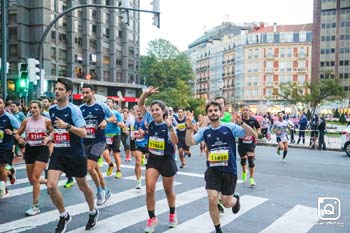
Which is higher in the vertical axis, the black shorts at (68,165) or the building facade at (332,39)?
the building facade at (332,39)

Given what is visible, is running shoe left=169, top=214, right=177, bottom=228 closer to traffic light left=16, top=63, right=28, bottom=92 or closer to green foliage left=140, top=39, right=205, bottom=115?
traffic light left=16, top=63, right=28, bottom=92

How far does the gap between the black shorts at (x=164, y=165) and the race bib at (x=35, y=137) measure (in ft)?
7.10

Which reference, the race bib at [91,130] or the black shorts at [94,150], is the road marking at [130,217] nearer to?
the black shorts at [94,150]

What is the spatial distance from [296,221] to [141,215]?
2.50 meters

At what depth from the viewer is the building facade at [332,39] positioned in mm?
80875

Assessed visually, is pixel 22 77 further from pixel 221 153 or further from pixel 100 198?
pixel 221 153

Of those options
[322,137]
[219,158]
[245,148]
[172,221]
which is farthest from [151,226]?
[322,137]

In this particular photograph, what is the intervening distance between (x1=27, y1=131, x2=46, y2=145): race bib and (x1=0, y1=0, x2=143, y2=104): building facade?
39.3m

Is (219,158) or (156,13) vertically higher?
(156,13)

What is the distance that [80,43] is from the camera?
60969mm

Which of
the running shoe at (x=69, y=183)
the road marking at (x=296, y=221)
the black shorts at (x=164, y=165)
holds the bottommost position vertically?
the road marking at (x=296, y=221)

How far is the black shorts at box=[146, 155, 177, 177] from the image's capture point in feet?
20.3

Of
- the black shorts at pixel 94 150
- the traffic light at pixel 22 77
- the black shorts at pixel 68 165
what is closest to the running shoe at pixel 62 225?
the black shorts at pixel 68 165

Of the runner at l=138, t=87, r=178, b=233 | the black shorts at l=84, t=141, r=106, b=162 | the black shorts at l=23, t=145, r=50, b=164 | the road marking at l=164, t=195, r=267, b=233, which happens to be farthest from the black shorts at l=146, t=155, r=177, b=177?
the black shorts at l=23, t=145, r=50, b=164
